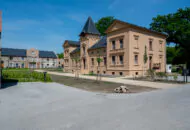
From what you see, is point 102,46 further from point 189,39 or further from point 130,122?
point 130,122

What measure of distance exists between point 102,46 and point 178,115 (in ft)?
82.0

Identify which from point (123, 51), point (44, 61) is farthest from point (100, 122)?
point (44, 61)

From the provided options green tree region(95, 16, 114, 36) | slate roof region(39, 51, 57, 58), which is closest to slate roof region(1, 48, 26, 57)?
slate roof region(39, 51, 57, 58)

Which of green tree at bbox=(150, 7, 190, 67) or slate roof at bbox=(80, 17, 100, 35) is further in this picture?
green tree at bbox=(150, 7, 190, 67)

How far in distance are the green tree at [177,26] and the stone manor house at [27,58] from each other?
54.3 metres

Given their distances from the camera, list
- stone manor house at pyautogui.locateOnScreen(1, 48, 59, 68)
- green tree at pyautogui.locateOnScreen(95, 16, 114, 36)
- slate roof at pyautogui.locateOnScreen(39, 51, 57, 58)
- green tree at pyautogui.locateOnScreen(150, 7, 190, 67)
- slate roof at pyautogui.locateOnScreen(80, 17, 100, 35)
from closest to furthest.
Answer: slate roof at pyautogui.locateOnScreen(80, 17, 100, 35) → green tree at pyautogui.locateOnScreen(150, 7, 190, 67) → green tree at pyautogui.locateOnScreen(95, 16, 114, 36) → stone manor house at pyautogui.locateOnScreen(1, 48, 59, 68) → slate roof at pyautogui.locateOnScreen(39, 51, 57, 58)

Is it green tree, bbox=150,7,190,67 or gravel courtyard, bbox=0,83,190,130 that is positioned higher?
green tree, bbox=150,7,190,67

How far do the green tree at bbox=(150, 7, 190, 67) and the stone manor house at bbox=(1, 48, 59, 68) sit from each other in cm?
5430

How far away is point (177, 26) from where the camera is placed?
3559 centimetres

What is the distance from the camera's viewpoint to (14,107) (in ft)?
18.6

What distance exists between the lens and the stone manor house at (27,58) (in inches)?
2329

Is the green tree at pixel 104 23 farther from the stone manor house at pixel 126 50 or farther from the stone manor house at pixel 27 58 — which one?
the stone manor house at pixel 27 58

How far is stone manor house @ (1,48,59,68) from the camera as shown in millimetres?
59162

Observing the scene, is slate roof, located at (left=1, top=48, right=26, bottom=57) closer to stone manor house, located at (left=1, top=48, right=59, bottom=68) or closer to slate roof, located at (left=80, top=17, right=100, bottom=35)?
stone manor house, located at (left=1, top=48, right=59, bottom=68)
